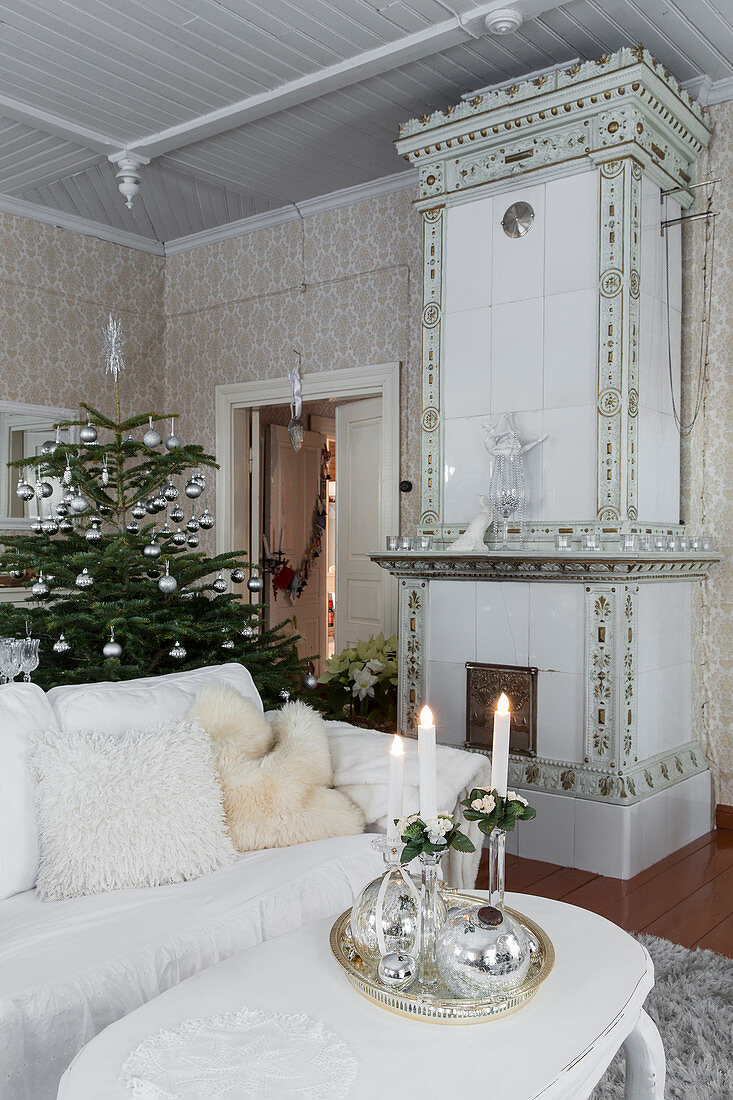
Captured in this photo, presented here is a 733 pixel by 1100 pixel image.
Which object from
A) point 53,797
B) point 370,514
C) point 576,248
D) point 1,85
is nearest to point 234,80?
point 1,85

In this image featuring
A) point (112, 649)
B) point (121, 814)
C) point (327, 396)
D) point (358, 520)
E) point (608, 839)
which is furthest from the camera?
point (358, 520)

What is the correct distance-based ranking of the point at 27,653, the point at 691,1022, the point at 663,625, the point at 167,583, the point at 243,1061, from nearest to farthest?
the point at 243,1061 < the point at 691,1022 < the point at 27,653 < the point at 167,583 < the point at 663,625

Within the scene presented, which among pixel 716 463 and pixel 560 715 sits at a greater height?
pixel 716 463

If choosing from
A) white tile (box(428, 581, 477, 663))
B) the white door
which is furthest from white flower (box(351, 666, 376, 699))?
white tile (box(428, 581, 477, 663))

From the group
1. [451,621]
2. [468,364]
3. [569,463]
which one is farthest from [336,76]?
[451,621]

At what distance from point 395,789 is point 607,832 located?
2.18 m

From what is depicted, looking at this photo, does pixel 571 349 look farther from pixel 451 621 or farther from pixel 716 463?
pixel 451 621

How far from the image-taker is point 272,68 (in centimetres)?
357

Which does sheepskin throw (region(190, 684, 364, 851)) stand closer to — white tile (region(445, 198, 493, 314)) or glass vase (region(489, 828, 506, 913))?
glass vase (region(489, 828, 506, 913))

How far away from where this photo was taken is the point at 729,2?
10.3ft

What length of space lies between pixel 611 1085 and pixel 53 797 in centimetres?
133

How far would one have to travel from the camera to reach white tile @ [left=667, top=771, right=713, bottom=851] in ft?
11.6

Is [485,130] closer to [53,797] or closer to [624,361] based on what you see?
[624,361]

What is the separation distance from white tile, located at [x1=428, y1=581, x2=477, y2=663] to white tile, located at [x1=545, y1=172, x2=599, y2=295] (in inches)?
49.4
